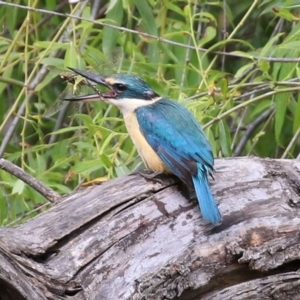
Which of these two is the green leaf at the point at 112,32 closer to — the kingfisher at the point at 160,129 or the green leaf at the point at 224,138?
the kingfisher at the point at 160,129

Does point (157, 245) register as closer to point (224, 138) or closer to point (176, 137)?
point (176, 137)

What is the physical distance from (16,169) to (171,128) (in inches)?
25.6

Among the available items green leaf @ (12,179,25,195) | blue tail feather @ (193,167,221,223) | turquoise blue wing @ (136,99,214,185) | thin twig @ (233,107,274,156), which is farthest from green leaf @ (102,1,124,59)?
thin twig @ (233,107,274,156)

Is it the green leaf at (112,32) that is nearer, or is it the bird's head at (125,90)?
the bird's head at (125,90)

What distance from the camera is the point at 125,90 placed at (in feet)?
11.7

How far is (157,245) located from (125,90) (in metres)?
0.92

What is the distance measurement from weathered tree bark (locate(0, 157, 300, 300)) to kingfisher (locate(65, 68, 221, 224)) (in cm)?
11

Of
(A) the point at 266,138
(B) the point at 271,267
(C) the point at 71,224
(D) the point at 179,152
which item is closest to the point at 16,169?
(C) the point at 71,224

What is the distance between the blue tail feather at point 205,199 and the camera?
9.37ft

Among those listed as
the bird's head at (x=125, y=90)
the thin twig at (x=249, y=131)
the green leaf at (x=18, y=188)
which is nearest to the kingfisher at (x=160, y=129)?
the bird's head at (x=125, y=90)

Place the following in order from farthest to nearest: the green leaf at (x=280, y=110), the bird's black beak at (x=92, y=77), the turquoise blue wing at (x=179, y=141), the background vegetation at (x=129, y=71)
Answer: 1. the green leaf at (x=280, y=110)
2. the background vegetation at (x=129, y=71)
3. the bird's black beak at (x=92, y=77)
4. the turquoise blue wing at (x=179, y=141)

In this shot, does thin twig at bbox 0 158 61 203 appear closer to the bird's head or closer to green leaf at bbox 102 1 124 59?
the bird's head

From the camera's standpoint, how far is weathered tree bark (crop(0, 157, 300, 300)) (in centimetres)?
260

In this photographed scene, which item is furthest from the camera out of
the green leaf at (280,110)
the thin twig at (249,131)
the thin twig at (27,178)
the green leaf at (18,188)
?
the thin twig at (249,131)
